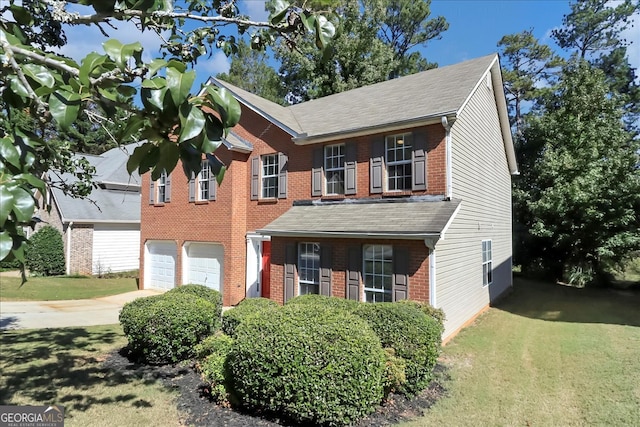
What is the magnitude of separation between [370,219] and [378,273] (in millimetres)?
1500

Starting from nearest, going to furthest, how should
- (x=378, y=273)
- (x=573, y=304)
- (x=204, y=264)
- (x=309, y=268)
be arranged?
(x=378, y=273), (x=309, y=268), (x=573, y=304), (x=204, y=264)

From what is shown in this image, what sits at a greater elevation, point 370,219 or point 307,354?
point 370,219

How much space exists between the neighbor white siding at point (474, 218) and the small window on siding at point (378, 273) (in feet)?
4.12

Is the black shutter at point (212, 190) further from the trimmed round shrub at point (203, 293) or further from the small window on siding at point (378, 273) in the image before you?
the small window on siding at point (378, 273)

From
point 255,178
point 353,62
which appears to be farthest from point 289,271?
point 353,62

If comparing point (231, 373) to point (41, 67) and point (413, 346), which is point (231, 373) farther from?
point (41, 67)

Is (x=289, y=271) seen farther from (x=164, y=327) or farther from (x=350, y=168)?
(x=164, y=327)

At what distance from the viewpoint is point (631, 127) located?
89.8 ft

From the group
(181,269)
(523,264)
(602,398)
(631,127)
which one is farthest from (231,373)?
(631,127)

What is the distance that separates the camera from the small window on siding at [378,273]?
32.6 feet

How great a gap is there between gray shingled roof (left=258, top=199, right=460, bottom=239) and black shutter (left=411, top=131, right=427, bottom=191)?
46cm

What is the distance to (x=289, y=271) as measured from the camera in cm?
1170

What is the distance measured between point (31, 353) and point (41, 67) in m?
8.79

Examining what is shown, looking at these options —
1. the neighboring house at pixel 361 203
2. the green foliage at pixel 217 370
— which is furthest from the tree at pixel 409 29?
the green foliage at pixel 217 370
